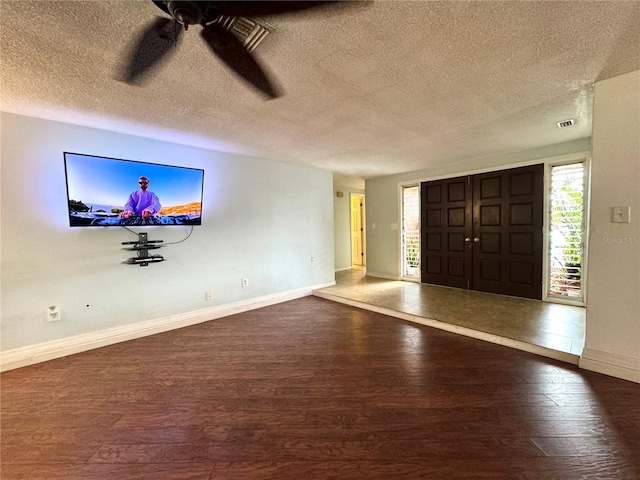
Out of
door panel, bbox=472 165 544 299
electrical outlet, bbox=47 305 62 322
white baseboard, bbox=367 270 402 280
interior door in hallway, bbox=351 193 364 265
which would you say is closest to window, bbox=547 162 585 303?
door panel, bbox=472 165 544 299

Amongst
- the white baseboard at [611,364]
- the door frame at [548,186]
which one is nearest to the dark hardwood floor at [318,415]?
the white baseboard at [611,364]

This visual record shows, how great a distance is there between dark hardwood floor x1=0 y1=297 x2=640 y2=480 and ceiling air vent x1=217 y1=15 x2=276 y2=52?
224 centimetres

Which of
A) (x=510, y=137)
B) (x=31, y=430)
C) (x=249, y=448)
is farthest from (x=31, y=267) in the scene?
(x=510, y=137)

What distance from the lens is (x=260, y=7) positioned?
113cm

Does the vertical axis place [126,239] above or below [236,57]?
below

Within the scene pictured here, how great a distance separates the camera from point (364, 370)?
2277mm

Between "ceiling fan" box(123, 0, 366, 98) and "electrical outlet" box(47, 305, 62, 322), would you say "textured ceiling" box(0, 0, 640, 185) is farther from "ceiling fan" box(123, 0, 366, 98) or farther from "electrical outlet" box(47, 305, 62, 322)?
"electrical outlet" box(47, 305, 62, 322)

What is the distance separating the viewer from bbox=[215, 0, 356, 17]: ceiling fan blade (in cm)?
112

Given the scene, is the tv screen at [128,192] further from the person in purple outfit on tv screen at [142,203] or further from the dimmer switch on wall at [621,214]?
the dimmer switch on wall at [621,214]

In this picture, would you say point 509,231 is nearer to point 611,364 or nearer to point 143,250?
point 611,364

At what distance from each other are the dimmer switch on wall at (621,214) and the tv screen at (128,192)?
3.94 metres

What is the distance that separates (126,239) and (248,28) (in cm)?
263

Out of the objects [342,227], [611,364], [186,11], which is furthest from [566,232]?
[186,11]

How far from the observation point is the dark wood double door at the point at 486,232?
3.97 metres
